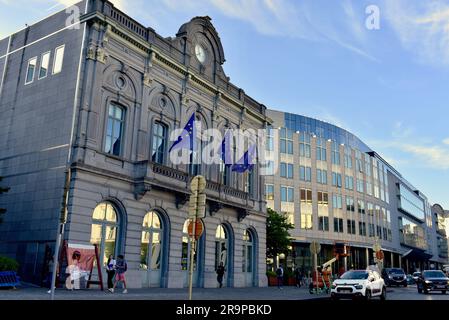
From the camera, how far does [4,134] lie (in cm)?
2728

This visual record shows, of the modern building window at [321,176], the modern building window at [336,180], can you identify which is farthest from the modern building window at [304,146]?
the modern building window at [336,180]

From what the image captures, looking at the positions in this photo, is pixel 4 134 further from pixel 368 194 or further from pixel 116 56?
pixel 368 194

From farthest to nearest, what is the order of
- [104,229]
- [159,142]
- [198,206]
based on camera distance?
[159,142]
[104,229]
[198,206]

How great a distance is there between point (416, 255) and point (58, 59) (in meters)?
102

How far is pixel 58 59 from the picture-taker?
26.0 meters

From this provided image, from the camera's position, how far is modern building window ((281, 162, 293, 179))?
64875 millimetres

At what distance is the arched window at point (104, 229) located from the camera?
23625mm

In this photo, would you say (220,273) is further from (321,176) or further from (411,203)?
(411,203)

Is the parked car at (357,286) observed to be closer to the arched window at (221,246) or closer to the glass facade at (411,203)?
the arched window at (221,246)

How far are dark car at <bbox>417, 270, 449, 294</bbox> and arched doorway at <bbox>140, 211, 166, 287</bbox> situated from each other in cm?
1833

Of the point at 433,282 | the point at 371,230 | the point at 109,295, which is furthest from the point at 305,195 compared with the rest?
the point at 109,295

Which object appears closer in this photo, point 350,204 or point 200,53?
point 200,53

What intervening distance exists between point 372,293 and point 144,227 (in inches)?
530

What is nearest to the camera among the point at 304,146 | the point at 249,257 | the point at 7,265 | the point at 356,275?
the point at 7,265
